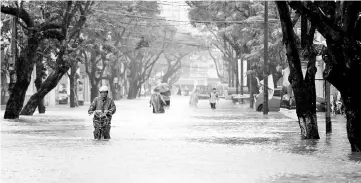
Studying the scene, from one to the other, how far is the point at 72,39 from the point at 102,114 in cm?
2614

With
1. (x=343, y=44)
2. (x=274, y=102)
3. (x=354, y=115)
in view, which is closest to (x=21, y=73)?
(x=274, y=102)

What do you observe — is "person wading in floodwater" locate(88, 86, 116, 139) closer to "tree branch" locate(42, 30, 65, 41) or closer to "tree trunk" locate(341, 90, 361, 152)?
"tree trunk" locate(341, 90, 361, 152)

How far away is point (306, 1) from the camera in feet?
55.3

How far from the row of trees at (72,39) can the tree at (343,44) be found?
1956 cm

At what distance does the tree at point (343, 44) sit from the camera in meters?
16.7

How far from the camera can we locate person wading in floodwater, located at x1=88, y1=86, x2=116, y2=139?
22.1 metres

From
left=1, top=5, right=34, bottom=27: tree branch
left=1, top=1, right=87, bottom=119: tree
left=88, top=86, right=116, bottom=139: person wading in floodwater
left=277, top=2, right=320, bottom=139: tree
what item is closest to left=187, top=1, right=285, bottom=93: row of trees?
left=1, top=1, right=87, bottom=119: tree

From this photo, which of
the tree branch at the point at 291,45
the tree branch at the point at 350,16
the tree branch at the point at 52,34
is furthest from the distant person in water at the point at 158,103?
the tree branch at the point at 350,16

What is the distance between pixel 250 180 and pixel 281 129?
52.5 feet

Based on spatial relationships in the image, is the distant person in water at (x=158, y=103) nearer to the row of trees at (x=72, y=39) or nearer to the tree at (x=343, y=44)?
the row of trees at (x=72, y=39)

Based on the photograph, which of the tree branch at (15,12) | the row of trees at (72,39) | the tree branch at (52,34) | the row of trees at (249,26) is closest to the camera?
the tree branch at (15,12)

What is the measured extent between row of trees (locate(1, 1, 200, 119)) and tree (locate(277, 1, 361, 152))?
1956 cm

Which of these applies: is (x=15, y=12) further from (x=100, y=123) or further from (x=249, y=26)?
(x=249, y=26)

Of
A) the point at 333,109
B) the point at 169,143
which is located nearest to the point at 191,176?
the point at 169,143
